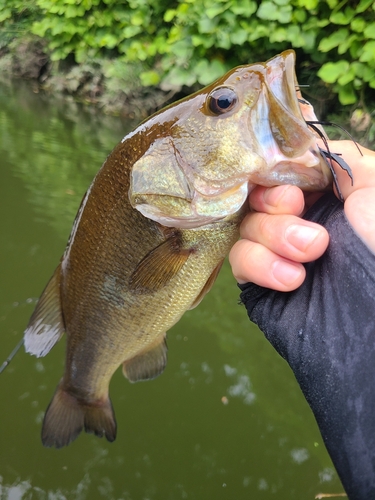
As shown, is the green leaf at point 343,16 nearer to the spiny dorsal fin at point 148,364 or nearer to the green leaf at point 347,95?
the green leaf at point 347,95

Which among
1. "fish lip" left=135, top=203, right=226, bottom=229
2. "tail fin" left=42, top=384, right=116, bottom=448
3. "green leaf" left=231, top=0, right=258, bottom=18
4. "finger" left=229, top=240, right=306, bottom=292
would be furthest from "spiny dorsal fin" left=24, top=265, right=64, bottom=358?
"green leaf" left=231, top=0, right=258, bottom=18

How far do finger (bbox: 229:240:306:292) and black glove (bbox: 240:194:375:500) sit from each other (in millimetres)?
59

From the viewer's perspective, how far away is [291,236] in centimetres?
85

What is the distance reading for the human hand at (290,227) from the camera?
2.75 ft

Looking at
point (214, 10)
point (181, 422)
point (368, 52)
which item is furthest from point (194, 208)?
point (214, 10)

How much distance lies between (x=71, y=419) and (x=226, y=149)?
3.64 feet

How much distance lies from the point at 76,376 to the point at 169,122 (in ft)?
3.00

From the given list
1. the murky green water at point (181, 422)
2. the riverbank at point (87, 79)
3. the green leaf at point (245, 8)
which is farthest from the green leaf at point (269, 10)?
the murky green water at point (181, 422)

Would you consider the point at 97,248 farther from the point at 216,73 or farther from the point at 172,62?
the point at 172,62

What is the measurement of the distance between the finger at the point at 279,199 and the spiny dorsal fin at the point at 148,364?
719mm

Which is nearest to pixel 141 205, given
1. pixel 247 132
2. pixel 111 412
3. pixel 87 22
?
pixel 247 132

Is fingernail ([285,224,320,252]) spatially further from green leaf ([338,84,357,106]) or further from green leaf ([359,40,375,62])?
green leaf ([338,84,357,106])

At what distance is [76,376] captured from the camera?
143 centimetres

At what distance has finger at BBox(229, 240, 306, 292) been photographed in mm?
883
